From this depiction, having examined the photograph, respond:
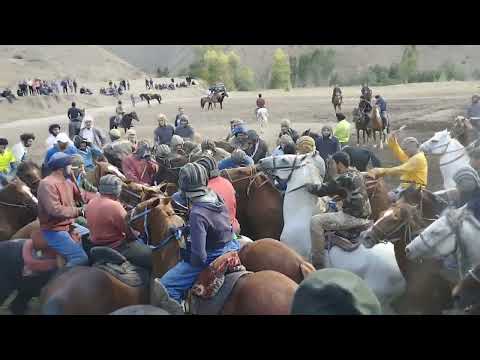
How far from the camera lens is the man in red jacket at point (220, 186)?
249 inches

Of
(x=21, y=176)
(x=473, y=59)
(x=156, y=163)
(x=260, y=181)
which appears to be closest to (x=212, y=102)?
(x=156, y=163)

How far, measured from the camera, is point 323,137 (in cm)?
843

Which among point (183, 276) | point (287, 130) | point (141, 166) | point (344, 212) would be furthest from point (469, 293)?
point (287, 130)

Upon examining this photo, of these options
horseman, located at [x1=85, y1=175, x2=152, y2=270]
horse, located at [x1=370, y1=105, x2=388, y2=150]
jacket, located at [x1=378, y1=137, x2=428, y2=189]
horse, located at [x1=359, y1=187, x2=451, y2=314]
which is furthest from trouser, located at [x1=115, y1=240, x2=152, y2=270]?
horse, located at [x1=370, y1=105, x2=388, y2=150]

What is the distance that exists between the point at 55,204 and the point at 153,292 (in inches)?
54.8

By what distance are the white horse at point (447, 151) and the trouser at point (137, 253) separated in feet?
12.0

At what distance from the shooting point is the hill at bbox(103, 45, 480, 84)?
716 cm

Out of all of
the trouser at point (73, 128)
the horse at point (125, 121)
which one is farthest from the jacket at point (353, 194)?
the horse at point (125, 121)

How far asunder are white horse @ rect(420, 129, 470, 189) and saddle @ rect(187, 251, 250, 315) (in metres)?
3.27

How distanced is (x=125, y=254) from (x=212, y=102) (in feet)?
12.2

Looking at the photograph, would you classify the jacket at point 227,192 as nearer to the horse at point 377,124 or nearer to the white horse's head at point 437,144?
the white horse's head at point 437,144

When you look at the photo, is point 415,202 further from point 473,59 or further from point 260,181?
point 473,59

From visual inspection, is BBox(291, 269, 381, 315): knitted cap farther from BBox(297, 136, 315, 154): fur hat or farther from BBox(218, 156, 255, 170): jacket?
BBox(218, 156, 255, 170): jacket

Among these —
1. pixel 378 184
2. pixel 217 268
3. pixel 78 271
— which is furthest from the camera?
pixel 378 184
